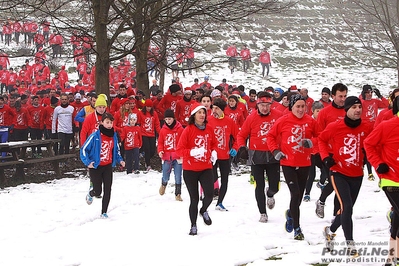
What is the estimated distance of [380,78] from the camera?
38.2 metres

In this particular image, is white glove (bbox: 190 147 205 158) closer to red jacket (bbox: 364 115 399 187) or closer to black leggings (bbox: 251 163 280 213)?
black leggings (bbox: 251 163 280 213)

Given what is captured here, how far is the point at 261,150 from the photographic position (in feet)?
26.3

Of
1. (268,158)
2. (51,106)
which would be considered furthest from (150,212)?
(51,106)

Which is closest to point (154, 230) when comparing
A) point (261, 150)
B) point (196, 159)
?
point (196, 159)

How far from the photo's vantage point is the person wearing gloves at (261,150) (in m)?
7.89

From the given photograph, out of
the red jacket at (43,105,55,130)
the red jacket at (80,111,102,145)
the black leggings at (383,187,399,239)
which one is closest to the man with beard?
the red jacket at (43,105,55,130)

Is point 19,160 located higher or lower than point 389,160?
lower

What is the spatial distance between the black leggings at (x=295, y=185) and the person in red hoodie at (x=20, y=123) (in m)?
10.9

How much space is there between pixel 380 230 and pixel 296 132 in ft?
5.69

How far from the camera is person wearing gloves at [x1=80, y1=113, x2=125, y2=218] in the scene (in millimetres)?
8594

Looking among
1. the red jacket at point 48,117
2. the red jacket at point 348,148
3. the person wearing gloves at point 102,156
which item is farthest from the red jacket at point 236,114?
the red jacket at point 48,117

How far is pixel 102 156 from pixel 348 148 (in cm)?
412

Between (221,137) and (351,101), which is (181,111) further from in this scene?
(351,101)

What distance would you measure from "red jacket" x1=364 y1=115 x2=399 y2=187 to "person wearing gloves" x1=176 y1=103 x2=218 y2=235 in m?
2.50
